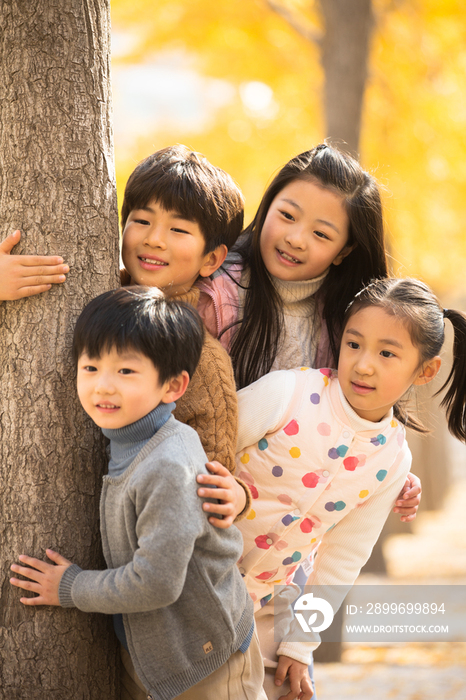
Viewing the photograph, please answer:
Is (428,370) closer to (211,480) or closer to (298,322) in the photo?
(298,322)

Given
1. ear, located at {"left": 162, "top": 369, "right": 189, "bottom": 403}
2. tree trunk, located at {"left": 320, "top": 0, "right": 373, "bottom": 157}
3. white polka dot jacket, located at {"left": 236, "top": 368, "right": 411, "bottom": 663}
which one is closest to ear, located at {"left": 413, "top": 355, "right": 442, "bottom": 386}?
white polka dot jacket, located at {"left": 236, "top": 368, "right": 411, "bottom": 663}

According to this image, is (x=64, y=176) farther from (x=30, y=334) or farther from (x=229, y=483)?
(x=229, y=483)

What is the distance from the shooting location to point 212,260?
2.22 meters

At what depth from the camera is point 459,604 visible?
633cm

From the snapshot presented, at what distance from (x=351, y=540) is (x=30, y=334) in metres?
1.37

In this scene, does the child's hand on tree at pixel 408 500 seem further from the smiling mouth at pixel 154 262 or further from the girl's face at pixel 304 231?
the smiling mouth at pixel 154 262

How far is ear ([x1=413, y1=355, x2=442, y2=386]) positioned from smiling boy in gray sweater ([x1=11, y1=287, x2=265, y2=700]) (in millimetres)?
898

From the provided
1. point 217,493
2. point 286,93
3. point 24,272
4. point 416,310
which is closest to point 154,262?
point 24,272

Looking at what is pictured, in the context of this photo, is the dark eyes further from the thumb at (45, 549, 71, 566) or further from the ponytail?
the thumb at (45, 549, 71, 566)

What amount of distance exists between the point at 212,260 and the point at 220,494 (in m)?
0.91

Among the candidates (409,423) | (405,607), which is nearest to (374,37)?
(409,423)

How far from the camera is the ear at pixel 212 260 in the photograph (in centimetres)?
219

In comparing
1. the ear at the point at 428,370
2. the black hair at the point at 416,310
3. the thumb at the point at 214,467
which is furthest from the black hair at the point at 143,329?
the ear at the point at 428,370

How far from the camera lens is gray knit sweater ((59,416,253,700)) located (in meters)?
1.50
